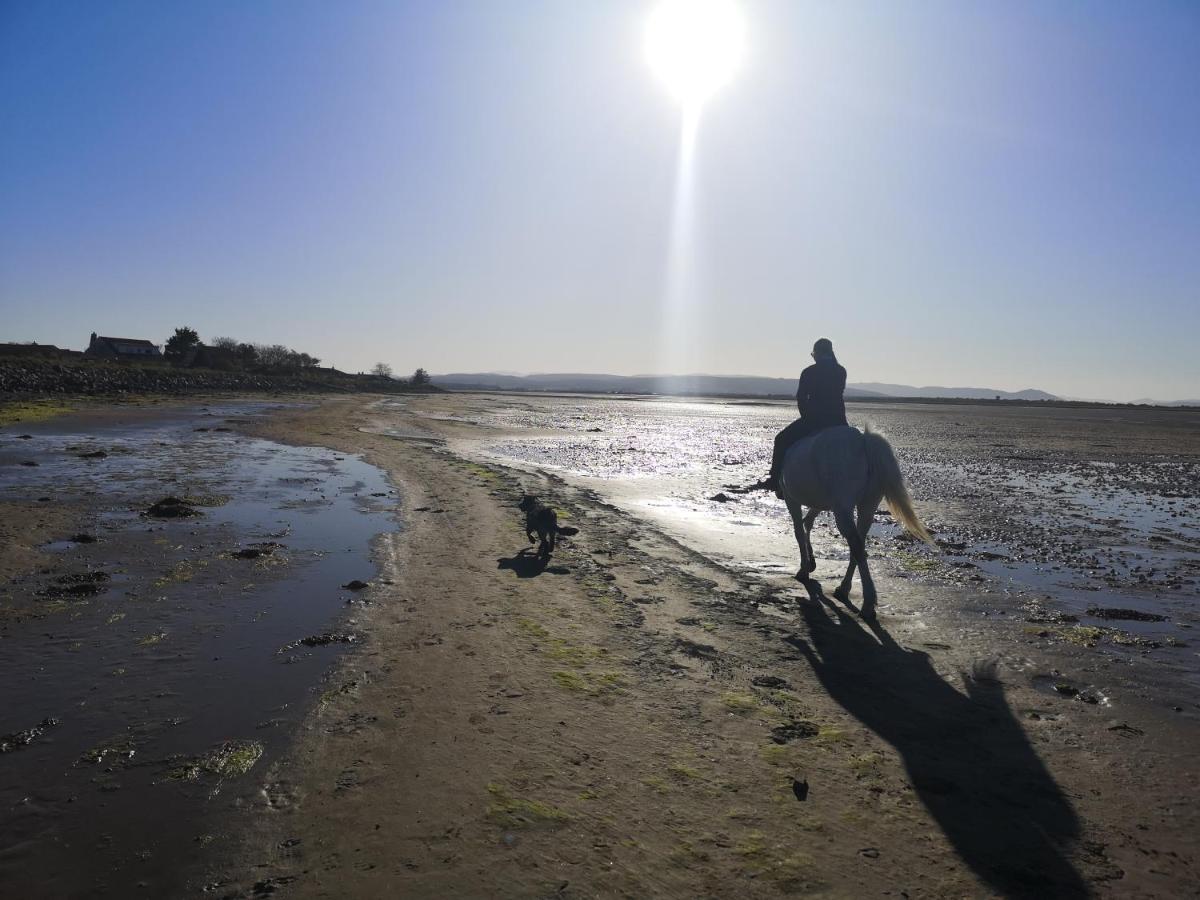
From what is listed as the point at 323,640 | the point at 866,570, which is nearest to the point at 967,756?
the point at 866,570

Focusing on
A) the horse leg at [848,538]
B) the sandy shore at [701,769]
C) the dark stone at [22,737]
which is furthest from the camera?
the horse leg at [848,538]

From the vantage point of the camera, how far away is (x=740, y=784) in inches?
149

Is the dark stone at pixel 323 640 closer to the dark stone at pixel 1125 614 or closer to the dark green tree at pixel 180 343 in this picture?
the dark stone at pixel 1125 614

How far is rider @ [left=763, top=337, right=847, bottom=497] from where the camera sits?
8.74 meters

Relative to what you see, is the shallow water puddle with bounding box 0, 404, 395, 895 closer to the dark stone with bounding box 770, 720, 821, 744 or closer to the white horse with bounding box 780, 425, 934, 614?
the dark stone with bounding box 770, 720, 821, 744

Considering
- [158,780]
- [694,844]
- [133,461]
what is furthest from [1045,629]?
[133,461]

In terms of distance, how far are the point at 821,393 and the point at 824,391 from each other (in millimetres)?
47

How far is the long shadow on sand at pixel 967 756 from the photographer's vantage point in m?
3.23

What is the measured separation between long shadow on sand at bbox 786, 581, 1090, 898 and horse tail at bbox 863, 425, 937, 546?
5.76 feet

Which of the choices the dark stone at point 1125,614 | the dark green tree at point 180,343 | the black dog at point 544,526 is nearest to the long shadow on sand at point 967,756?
the dark stone at point 1125,614

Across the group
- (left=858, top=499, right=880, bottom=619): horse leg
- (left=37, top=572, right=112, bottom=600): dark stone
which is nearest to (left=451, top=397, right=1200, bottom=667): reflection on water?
(left=858, top=499, right=880, bottom=619): horse leg

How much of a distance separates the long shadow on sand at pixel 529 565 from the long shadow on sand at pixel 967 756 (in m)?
3.31

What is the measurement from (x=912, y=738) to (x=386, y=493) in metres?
11.3

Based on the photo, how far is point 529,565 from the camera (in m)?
8.39
